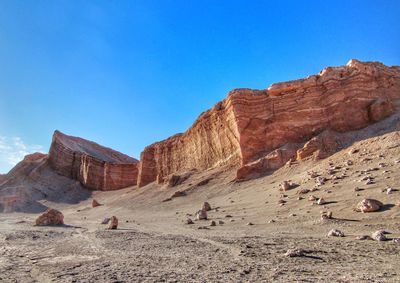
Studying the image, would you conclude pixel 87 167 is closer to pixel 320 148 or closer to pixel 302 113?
pixel 302 113

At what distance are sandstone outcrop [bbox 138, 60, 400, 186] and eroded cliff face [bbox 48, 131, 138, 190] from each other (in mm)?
27879

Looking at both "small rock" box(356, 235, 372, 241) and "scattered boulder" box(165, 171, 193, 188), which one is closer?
"small rock" box(356, 235, 372, 241)

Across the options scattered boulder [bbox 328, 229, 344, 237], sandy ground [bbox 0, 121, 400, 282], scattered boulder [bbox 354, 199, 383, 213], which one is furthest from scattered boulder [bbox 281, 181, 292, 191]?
scattered boulder [bbox 328, 229, 344, 237]

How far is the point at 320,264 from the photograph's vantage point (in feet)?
18.1

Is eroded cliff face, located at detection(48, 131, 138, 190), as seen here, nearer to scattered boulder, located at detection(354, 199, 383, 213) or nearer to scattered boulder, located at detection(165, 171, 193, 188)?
scattered boulder, located at detection(165, 171, 193, 188)

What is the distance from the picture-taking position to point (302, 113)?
2716cm

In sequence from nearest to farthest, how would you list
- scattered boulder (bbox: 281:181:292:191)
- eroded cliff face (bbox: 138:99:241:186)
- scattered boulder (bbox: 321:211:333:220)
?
1. scattered boulder (bbox: 321:211:333:220)
2. scattered boulder (bbox: 281:181:292:191)
3. eroded cliff face (bbox: 138:99:241:186)

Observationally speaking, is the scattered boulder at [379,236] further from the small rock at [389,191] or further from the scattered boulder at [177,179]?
the scattered boulder at [177,179]

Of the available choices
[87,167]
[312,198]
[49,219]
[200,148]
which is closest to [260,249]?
[312,198]

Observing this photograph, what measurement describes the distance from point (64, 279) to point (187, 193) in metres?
22.5

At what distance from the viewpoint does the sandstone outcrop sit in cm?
2475

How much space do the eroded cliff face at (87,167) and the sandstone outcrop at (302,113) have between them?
91.5 ft

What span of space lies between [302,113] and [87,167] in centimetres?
4184

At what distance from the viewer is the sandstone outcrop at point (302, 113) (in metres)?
24.8
